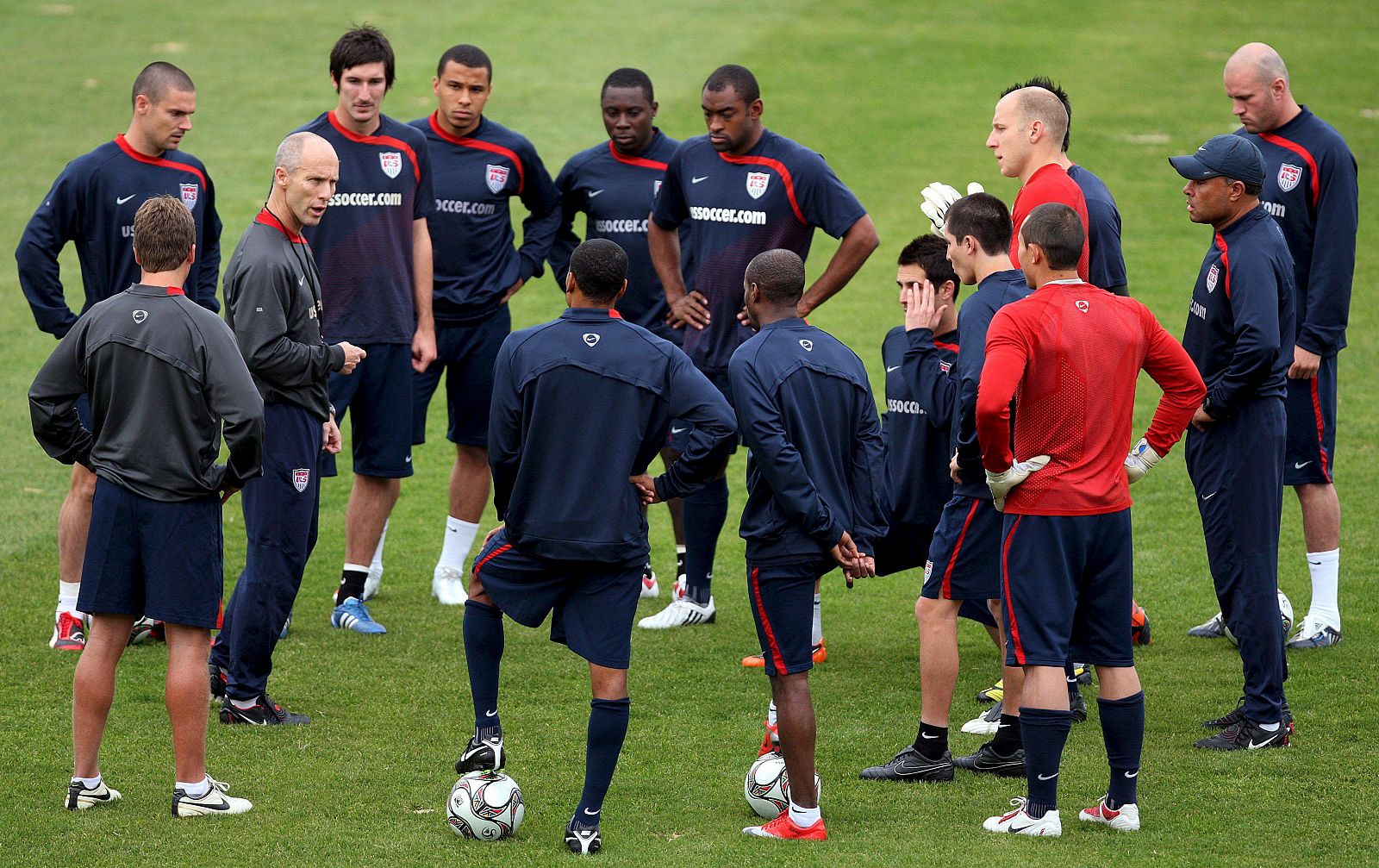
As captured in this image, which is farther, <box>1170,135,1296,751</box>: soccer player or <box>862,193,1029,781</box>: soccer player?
<box>1170,135,1296,751</box>: soccer player

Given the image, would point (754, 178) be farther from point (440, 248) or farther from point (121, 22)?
point (121, 22)

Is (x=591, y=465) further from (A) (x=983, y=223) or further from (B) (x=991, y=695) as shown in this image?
(B) (x=991, y=695)

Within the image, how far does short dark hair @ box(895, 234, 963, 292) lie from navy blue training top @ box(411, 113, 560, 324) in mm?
2961

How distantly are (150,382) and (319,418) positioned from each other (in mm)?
1299

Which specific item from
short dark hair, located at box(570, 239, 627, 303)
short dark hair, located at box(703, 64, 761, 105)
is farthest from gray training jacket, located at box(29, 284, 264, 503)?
short dark hair, located at box(703, 64, 761, 105)

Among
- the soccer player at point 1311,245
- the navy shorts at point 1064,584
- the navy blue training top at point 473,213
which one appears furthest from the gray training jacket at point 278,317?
the soccer player at point 1311,245

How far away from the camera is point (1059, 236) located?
5.32m

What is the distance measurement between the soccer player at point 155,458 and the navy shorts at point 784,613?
1.90 metres

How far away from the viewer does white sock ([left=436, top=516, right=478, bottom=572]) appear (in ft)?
28.2

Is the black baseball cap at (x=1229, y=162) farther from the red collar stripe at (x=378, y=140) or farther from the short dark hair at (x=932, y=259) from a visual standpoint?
the red collar stripe at (x=378, y=140)

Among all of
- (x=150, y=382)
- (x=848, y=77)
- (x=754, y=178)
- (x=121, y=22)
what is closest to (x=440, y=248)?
(x=754, y=178)

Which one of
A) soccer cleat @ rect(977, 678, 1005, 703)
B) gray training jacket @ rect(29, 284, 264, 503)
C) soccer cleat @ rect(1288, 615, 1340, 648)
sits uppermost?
gray training jacket @ rect(29, 284, 264, 503)

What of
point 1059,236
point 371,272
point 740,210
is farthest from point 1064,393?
point 371,272

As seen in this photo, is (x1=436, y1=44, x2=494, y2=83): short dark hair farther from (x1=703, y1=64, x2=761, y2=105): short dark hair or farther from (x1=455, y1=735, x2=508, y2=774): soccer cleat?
(x1=455, y1=735, x2=508, y2=774): soccer cleat
